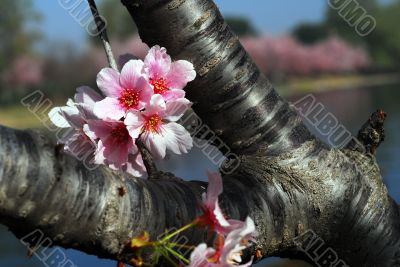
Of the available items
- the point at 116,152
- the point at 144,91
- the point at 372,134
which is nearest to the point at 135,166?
the point at 116,152

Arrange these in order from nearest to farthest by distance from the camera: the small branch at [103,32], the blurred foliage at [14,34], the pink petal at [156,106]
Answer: the pink petal at [156,106] < the small branch at [103,32] < the blurred foliage at [14,34]

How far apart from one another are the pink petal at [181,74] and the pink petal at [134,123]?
9 cm

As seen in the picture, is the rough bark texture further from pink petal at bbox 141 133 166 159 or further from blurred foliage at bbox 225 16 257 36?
blurred foliage at bbox 225 16 257 36

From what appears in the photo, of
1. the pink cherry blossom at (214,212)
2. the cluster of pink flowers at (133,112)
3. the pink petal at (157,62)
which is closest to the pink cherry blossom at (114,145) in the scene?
the cluster of pink flowers at (133,112)

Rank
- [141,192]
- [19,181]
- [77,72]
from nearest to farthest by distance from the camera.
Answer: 1. [19,181]
2. [141,192]
3. [77,72]

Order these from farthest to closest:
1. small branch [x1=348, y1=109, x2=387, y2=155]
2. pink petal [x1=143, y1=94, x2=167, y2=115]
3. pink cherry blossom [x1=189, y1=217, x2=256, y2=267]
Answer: small branch [x1=348, y1=109, x2=387, y2=155] < pink petal [x1=143, y1=94, x2=167, y2=115] < pink cherry blossom [x1=189, y1=217, x2=256, y2=267]

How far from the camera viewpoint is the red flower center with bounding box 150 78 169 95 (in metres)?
1.23

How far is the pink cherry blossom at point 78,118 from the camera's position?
1238 millimetres

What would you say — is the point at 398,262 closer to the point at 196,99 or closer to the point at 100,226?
the point at 196,99

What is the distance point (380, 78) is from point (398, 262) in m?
41.6

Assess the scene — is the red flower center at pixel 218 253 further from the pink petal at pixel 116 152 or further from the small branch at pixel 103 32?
the small branch at pixel 103 32

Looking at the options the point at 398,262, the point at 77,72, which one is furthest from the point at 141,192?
the point at 77,72

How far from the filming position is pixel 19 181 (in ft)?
2.87

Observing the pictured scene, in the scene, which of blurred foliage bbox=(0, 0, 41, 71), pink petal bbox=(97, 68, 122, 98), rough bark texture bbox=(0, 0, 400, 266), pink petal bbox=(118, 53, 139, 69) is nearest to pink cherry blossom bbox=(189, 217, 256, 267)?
rough bark texture bbox=(0, 0, 400, 266)
